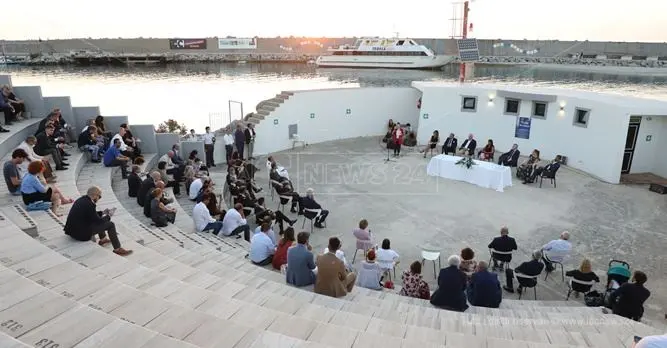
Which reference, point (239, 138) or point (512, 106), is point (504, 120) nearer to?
point (512, 106)

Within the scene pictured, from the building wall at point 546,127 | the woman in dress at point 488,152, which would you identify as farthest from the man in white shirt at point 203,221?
the building wall at point 546,127

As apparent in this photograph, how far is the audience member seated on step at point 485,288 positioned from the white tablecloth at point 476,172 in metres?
6.38

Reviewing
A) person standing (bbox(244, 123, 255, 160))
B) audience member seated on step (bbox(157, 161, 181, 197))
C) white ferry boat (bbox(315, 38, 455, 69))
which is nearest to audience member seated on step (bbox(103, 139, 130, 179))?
audience member seated on step (bbox(157, 161, 181, 197))

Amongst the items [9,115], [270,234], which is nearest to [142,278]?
[270,234]

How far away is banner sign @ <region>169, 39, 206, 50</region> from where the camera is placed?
106375 mm

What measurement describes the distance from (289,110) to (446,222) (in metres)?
8.44

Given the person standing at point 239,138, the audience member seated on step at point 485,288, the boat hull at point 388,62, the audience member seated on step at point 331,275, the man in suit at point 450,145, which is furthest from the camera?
the boat hull at point 388,62

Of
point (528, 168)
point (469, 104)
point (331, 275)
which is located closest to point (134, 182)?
point (331, 275)

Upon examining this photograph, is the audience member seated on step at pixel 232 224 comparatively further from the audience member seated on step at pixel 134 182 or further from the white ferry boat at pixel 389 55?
the white ferry boat at pixel 389 55

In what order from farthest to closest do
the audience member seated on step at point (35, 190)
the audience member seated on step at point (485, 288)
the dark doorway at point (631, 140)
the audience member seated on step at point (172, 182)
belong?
the dark doorway at point (631, 140), the audience member seated on step at point (172, 182), the audience member seated on step at point (35, 190), the audience member seated on step at point (485, 288)

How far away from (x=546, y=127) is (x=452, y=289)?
1139 centimetres

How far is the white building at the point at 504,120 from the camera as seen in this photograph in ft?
42.7

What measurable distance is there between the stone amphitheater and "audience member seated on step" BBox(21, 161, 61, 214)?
0.72ft

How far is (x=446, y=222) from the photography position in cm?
979
